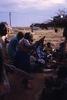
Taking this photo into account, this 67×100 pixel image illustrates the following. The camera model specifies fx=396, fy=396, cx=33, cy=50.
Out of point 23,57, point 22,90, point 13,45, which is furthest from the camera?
point 13,45

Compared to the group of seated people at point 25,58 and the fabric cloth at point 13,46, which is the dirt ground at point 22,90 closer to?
the group of seated people at point 25,58

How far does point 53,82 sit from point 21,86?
12.3 ft

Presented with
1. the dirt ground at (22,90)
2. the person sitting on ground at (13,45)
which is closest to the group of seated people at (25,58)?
the person sitting on ground at (13,45)

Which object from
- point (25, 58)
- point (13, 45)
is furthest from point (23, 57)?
point (13, 45)

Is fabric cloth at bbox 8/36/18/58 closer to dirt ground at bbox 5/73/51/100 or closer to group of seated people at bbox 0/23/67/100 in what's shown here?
group of seated people at bbox 0/23/67/100

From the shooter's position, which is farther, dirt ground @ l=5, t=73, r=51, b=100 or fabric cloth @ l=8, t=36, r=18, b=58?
fabric cloth @ l=8, t=36, r=18, b=58

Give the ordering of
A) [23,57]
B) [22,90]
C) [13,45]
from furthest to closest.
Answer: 1. [13,45]
2. [23,57]
3. [22,90]

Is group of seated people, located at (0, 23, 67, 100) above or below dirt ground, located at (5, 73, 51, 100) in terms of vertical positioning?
above

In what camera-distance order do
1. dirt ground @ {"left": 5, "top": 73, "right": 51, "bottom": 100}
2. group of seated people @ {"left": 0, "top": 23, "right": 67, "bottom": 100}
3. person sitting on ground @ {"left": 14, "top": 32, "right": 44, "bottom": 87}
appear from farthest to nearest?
person sitting on ground @ {"left": 14, "top": 32, "right": 44, "bottom": 87}
dirt ground @ {"left": 5, "top": 73, "right": 51, "bottom": 100}
group of seated people @ {"left": 0, "top": 23, "right": 67, "bottom": 100}

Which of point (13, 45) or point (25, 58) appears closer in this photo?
point (25, 58)

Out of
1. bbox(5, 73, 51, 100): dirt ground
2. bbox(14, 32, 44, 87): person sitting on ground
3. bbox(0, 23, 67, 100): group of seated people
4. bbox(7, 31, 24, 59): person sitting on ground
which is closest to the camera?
bbox(0, 23, 67, 100): group of seated people

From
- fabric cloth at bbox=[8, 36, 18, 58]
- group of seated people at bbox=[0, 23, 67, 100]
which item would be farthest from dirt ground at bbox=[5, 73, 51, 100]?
fabric cloth at bbox=[8, 36, 18, 58]

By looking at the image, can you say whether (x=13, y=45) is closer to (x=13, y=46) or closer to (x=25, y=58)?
(x=13, y=46)

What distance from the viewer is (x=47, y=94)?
21.8ft
